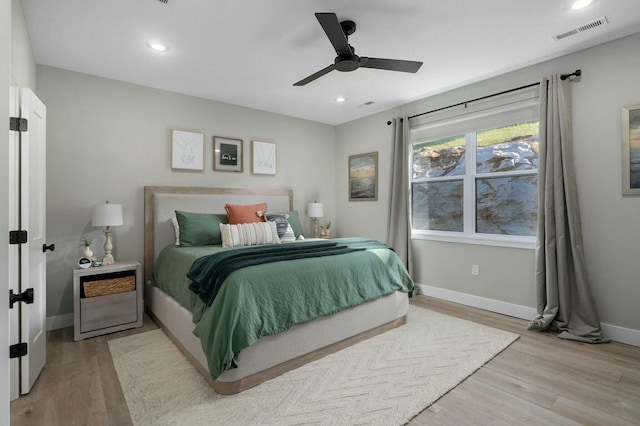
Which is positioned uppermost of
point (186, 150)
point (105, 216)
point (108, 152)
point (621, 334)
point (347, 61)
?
point (347, 61)

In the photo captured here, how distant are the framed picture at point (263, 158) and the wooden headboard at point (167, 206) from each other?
0.47 m

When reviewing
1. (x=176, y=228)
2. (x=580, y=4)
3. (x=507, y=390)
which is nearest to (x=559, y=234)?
(x=507, y=390)

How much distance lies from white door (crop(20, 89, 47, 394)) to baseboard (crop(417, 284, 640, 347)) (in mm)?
3946

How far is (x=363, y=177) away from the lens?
16.9 feet

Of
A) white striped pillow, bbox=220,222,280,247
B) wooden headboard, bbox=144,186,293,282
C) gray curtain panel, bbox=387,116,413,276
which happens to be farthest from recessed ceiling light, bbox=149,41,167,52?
gray curtain panel, bbox=387,116,413,276

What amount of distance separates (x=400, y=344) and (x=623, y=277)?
202cm

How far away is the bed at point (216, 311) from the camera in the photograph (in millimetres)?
2174

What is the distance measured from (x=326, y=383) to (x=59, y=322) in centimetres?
286

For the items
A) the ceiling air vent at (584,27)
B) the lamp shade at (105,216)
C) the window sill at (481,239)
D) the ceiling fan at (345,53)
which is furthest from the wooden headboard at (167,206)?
the ceiling air vent at (584,27)

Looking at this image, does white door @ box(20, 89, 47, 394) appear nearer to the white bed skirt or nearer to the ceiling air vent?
the white bed skirt

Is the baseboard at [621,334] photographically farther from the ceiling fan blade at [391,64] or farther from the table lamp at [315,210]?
the table lamp at [315,210]

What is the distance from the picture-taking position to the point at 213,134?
431cm

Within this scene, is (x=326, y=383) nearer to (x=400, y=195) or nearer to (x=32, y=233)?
(x=32, y=233)

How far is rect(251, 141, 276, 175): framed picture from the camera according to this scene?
4.66 metres
